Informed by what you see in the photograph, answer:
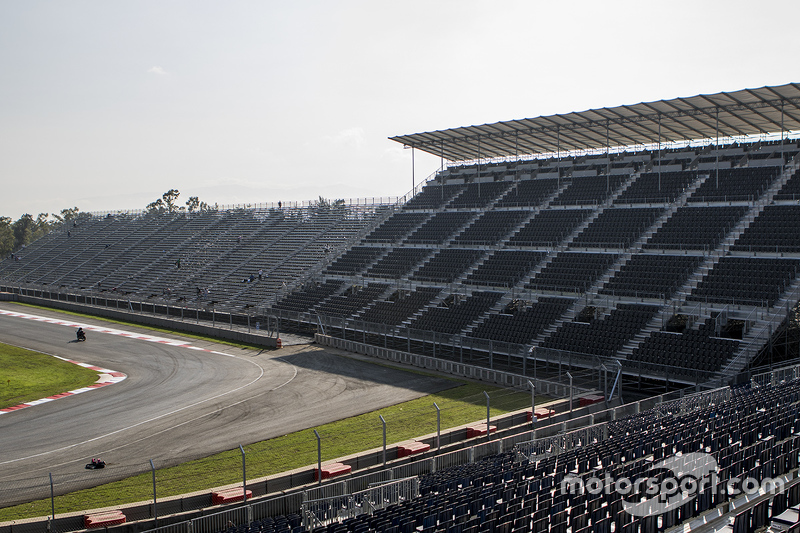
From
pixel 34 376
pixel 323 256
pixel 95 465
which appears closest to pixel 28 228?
pixel 323 256

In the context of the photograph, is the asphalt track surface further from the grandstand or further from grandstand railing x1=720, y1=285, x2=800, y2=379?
grandstand railing x1=720, y1=285, x2=800, y2=379

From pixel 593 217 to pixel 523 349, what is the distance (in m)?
17.0

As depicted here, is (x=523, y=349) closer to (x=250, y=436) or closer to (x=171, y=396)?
(x=250, y=436)

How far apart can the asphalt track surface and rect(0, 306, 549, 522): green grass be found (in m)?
0.83

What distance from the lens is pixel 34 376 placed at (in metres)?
34.8

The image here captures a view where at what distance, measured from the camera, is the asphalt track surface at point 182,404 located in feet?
75.0

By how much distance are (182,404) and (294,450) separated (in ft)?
29.6

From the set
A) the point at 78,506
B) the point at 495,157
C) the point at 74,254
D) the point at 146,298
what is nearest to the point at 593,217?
the point at 495,157

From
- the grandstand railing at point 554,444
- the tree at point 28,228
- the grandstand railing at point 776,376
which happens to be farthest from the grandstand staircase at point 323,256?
the tree at point 28,228

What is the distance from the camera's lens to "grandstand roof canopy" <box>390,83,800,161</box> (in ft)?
127

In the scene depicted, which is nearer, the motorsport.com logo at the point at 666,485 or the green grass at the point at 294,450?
the motorsport.com logo at the point at 666,485

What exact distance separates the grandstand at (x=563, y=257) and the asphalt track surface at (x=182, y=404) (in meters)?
5.94

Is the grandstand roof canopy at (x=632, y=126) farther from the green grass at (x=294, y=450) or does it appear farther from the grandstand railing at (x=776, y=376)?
the green grass at (x=294, y=450)

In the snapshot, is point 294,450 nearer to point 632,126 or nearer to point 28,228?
point 632,126
